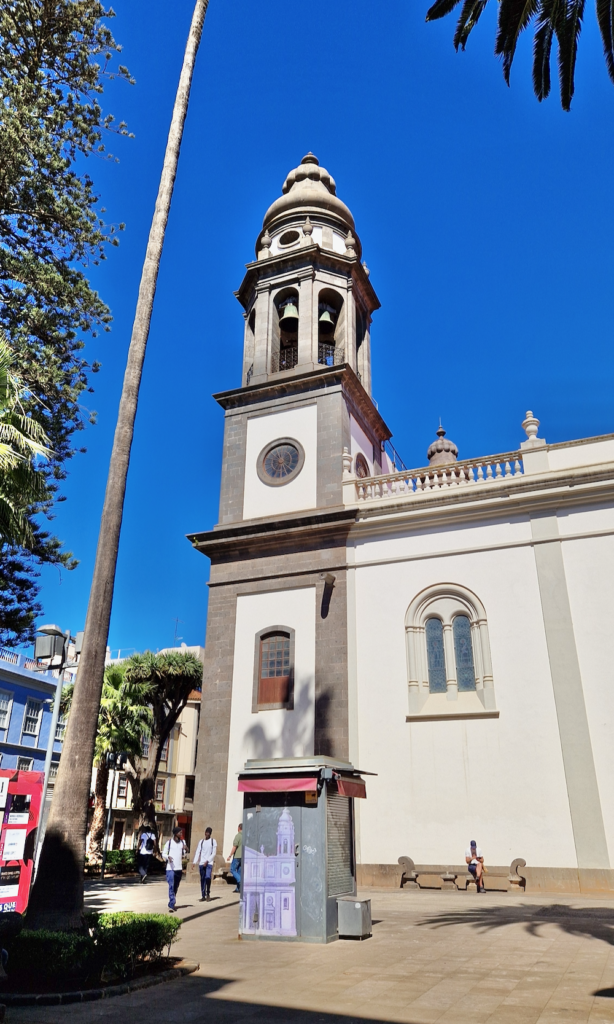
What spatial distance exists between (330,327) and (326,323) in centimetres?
24

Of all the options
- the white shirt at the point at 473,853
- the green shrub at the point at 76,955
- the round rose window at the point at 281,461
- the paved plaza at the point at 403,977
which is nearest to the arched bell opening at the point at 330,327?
the round rose window at the point at 281,461

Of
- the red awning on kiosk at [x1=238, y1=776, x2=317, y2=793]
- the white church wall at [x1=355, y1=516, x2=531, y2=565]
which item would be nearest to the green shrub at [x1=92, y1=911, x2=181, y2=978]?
the red awning on kiosk at [x1=238, y1=776, x2=317, y2=793]

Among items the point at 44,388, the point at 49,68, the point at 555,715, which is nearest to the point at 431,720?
the point at 555,715

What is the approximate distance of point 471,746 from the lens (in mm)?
18016

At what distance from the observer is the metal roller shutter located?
10648mm

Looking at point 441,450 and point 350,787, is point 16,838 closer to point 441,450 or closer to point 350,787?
point 350,787

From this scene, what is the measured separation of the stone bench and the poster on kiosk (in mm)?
10646

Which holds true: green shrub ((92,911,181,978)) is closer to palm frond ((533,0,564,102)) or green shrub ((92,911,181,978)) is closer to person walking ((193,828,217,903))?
person walking ((193,828,217,903))

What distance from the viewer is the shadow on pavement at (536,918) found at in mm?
10641

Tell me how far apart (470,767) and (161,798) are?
37723 millimetres

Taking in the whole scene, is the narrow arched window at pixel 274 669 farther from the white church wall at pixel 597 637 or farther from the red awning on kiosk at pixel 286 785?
the red awning on kiosk at pixel 286 785

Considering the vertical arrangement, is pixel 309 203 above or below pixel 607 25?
above

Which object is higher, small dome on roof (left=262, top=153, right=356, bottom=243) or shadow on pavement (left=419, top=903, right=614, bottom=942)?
small dome on roof (left=262, top=153, right=356, bottom=243)

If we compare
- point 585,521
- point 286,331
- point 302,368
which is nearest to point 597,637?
point 585,521
